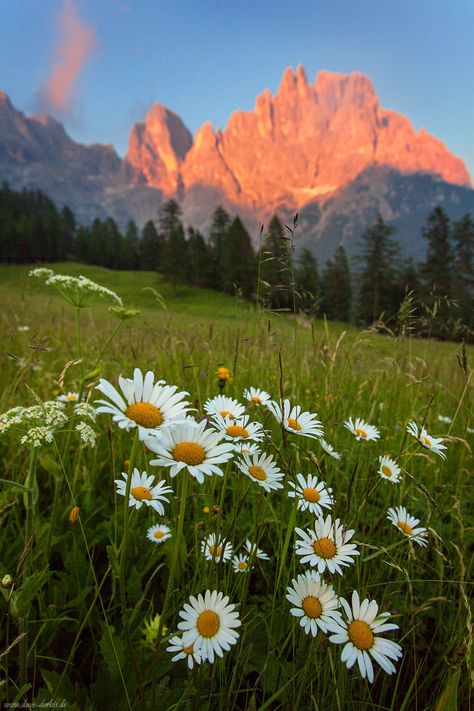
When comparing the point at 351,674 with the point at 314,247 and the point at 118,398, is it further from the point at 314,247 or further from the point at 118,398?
the point at 314,247

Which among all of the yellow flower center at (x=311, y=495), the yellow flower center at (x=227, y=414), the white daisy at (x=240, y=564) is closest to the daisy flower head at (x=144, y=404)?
the yellow flower center at (x=227, y=414)

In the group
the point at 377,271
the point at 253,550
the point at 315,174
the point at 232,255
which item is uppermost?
the point at 315,174

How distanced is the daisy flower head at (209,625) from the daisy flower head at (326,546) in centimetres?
20

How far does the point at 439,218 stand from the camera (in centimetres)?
3062

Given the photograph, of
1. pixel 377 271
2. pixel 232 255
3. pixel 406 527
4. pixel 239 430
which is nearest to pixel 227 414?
pixel 239 430

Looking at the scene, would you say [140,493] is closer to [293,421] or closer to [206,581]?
[206,581]

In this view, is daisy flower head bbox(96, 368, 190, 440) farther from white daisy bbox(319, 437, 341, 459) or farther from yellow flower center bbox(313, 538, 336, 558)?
white daisy bbox(319, 437, 341, 459)

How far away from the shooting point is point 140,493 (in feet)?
3.28

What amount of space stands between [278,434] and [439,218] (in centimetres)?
3476

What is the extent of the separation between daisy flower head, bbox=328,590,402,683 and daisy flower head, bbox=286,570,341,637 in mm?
19

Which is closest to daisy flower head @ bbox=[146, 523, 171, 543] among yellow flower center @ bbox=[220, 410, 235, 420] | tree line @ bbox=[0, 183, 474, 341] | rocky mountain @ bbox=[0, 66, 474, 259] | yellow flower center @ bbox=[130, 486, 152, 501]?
yellow flower center @ bbox=[130, 486, 152, 501]

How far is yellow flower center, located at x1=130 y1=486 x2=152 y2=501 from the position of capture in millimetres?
986

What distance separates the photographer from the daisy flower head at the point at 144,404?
26.4 inches

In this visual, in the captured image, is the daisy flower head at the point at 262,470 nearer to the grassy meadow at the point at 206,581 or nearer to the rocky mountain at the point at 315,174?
the grassy meadow at the point at 206,581
